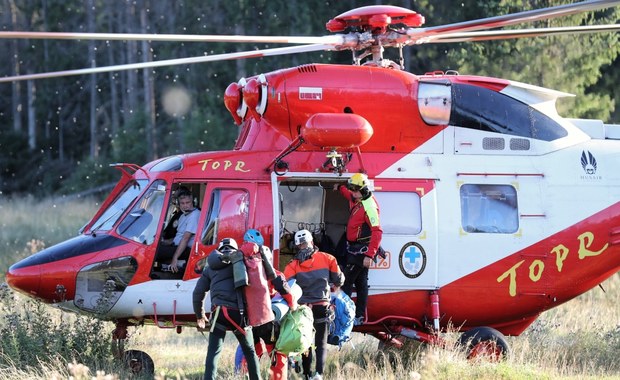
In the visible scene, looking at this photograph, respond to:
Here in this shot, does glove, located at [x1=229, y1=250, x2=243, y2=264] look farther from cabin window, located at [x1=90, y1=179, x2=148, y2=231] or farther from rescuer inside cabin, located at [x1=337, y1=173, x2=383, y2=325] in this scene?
cabin window, located at [x1=90, y1=179, x2=148, y2=231]

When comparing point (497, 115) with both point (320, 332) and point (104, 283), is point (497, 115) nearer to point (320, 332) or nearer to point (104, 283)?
point (320, 332)

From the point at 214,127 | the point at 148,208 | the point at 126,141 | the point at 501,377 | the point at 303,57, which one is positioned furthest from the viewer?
the point at 126,141

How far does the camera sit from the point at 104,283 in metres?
11.0

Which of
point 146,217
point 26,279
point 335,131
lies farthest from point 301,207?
point 26,279

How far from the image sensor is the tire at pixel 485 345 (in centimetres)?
1128

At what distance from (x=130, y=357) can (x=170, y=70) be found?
32.7 meters

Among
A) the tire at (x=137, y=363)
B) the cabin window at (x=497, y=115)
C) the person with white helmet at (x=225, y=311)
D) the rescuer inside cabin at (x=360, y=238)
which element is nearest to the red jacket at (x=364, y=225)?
the rescuer inside cabin at (x=360, y=238)

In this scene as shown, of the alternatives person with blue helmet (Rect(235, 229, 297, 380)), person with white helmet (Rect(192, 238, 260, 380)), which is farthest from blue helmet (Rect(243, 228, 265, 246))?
person with white helmet (Rect(192, 238, 260, 380))

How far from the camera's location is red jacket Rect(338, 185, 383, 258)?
10.9 m

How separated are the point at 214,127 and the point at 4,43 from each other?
846 inches

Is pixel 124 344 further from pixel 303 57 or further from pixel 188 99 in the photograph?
pixel 188 99

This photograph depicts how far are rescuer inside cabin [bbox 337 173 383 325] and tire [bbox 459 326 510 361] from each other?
4.05 ft

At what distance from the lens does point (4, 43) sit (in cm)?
5041

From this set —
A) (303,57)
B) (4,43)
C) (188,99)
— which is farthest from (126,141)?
(4,43)
